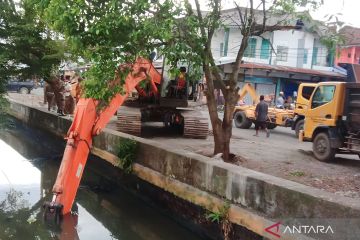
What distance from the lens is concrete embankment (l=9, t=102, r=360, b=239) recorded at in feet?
17.7

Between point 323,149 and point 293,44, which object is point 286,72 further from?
point 323,149

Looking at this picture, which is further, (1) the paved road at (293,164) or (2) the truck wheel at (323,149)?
(2) the truck wheel at (323,149)

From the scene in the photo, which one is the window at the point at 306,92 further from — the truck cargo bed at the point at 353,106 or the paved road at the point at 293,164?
the truck cargo bed at the point at 353,106

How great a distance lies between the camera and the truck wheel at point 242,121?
1948 cm

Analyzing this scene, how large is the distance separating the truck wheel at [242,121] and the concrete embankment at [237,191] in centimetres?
985

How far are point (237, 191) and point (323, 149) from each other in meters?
4.91

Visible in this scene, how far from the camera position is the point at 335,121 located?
10.6m

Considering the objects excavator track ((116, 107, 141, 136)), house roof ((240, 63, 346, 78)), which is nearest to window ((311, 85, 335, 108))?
excavator track ((116, 107, 141, 136))

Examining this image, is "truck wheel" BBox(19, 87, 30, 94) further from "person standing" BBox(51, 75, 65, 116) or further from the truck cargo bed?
the truck cargo bed

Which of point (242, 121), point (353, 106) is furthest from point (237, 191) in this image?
point (242, 121)

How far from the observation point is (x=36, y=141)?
61.7ft

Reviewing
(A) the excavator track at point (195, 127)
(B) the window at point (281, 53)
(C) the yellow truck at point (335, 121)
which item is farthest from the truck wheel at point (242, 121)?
(B) the window at point (281, 53)

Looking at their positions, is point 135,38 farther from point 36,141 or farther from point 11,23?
point 36,141

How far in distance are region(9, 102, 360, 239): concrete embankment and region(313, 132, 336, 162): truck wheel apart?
4.14 metres
